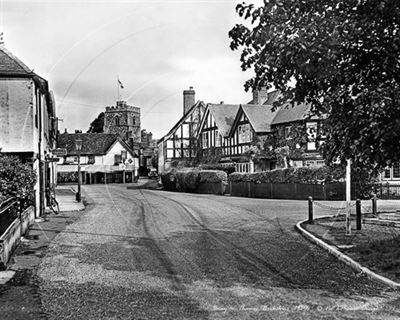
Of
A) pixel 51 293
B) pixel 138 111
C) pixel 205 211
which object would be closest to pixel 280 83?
pixel 51 293

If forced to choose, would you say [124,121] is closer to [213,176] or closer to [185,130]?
[185,130]

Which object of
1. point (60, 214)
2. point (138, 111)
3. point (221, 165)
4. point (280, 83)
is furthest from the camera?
point (138, 111)

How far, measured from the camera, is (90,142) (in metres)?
82.2

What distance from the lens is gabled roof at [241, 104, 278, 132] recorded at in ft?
162

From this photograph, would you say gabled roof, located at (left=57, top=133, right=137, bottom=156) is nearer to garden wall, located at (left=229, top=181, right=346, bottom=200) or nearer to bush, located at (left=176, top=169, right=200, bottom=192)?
bush, located at (left=176, top=169, right=200, bottom=192)

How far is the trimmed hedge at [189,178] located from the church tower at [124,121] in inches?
745

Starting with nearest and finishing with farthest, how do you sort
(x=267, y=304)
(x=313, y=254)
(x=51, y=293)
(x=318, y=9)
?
(x=267, y=304), (x=51, y=293), (x=318, y=9), (x=313, y=254)

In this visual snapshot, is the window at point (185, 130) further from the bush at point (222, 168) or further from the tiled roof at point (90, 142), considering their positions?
the tiled roof at point (90, 142)

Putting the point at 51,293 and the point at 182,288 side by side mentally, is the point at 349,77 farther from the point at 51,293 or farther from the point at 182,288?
the point at 51,293

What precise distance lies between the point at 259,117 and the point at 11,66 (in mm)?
32208

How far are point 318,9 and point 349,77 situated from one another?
136cm

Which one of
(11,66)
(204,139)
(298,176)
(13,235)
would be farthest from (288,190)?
(204,139)

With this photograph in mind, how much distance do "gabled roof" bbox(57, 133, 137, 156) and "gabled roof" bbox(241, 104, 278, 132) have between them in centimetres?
3405

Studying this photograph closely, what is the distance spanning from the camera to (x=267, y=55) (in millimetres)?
9719
